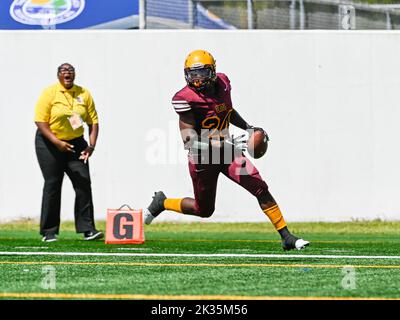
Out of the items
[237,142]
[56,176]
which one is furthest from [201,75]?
[56,176]

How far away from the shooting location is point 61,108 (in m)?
12.5

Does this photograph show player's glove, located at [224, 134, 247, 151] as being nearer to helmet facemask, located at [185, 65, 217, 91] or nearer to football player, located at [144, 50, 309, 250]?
football player, located at [144, 50, 309, 250]

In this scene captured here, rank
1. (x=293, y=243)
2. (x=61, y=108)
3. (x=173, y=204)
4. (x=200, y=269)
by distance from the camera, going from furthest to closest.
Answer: (x=61, y=108), (x=173, y=204), (x=293, y=243), (x=200, y=269)

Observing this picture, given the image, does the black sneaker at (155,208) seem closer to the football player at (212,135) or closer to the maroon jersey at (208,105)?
the football player at (212,135)

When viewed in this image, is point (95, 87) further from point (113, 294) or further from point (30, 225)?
point (113, 294)

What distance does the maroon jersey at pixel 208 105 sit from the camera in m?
11.1

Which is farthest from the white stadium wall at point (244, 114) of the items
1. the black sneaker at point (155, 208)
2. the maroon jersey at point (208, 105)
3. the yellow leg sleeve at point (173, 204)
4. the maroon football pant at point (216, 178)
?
the maroon jersey at point (208, 105)

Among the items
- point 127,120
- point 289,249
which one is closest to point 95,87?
point 127,120

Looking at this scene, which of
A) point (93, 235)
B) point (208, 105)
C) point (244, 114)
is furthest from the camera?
point (244, 114)

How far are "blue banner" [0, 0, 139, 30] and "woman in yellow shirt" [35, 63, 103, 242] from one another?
3.61 metres

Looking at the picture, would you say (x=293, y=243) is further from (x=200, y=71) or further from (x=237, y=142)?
(x=200, y=71)

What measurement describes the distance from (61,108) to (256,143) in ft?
7.88
